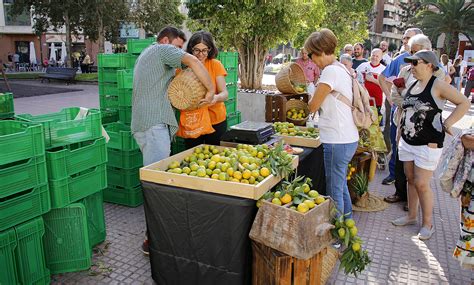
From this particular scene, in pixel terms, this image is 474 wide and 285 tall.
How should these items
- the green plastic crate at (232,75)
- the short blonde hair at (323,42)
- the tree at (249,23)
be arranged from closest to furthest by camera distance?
the short blonde hair at (323,42)
the green plastic crate at (232,75)
the tree at (249,23)

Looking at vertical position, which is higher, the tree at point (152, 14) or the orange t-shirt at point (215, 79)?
the tree at point (152, 14)

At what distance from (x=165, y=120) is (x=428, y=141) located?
2.44 m

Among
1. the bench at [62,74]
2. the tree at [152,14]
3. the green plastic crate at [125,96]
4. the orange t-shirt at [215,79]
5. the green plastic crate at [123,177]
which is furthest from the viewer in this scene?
the tree at [152,14]

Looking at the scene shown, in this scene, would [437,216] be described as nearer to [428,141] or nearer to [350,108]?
[428,141]

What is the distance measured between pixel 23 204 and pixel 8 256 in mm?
356

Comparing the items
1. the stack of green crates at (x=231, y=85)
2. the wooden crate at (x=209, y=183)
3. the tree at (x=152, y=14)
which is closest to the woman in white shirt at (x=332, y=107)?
the wooden crate at (x=209, y=183)

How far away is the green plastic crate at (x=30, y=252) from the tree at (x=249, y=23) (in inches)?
295

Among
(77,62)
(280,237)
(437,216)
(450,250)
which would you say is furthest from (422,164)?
(77,62)

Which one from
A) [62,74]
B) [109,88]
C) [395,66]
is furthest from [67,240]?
[62,74]

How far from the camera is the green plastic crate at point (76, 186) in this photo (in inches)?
117

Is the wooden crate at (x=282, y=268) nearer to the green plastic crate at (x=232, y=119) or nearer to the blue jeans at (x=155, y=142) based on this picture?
A: the blue jeans at (x=155, y=142)

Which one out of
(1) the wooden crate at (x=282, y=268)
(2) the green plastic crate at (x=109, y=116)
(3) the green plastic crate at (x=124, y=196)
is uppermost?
(2) the green plastic crate at (x=109, y=116)

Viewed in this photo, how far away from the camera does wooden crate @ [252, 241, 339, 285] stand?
258cm

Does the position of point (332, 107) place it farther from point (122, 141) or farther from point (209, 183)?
point (122, 141)
